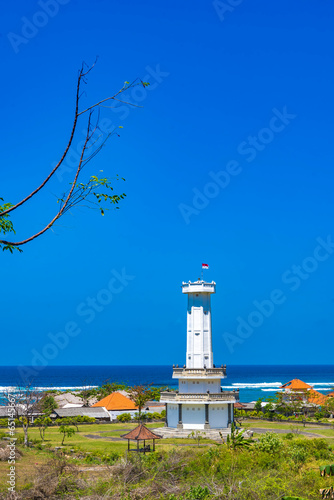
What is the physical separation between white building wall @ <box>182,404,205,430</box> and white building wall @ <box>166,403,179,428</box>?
67 cm

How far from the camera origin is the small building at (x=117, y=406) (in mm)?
54156

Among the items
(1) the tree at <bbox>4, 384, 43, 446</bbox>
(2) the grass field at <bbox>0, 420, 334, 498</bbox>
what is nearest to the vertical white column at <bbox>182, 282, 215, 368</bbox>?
(2) the grass field at <bbox>0, 420, 334, 498</bbox>

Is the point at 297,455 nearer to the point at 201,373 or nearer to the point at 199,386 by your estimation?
the point at 201,373

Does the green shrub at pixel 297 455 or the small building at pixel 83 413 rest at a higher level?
the small building at pixel 83 413

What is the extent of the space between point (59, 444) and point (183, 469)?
56.1 feet

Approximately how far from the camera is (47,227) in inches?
318

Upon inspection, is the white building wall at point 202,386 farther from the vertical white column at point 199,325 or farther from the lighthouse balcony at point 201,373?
the vertical white column at point 199,325

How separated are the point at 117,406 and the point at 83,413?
164 inches

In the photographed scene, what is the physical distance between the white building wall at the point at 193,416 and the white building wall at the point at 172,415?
67 cm

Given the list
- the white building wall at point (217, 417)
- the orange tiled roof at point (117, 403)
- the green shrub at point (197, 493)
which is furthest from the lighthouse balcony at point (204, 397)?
the green shrub at point (197, 493)

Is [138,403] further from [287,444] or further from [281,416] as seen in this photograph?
[287,444]

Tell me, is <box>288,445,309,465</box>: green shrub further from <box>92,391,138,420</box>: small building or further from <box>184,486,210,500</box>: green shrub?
<box>92,391,138,420</box>: small building

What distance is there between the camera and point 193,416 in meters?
39.9

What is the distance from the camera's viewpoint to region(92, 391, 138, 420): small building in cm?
5416
